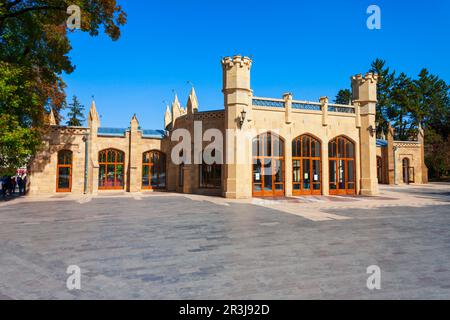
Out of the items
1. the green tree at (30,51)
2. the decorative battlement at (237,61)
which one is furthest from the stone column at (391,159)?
the green tree at (30,51)

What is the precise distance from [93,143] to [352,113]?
2061 centimetres

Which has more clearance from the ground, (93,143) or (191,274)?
(93,143)

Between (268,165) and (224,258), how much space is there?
14.0 meters

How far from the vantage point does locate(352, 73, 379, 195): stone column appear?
66.3ft

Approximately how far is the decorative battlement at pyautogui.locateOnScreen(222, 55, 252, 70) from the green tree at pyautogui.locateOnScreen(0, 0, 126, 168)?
665 centimetres

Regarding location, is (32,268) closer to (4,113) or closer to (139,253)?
(139,253)

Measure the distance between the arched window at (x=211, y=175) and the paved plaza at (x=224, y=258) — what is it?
10218 millimetres

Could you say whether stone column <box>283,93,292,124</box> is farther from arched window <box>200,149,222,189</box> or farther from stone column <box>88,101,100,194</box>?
stone column <box>88,101,100,194</box>

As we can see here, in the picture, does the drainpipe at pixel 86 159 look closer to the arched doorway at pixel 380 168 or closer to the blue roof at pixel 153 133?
the blue roof at pixel 153 133

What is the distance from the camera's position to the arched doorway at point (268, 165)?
18.7 metres

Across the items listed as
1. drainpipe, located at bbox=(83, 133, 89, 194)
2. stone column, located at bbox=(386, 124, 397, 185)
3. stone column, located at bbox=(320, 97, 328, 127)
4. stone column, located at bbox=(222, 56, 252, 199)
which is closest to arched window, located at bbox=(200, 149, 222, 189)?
stone column, located at bbox=(222, 56, 252, 199)

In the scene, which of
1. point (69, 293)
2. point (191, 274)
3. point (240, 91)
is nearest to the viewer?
point (69, 293)

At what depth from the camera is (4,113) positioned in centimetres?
1405
